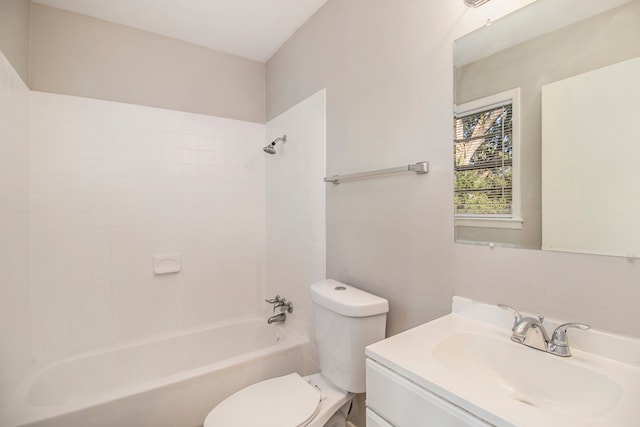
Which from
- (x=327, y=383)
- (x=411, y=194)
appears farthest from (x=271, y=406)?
(x=411, y=194)

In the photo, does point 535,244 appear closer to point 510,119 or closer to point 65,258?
point 510,119

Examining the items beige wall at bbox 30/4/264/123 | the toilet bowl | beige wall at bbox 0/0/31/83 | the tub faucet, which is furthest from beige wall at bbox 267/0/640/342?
beige wall at bbox 0/0/31/83

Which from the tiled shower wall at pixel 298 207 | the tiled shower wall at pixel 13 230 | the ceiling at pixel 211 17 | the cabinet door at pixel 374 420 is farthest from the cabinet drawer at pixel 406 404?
the ceiling at pixel 211 17

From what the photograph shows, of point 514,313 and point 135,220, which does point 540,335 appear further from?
point 135,220

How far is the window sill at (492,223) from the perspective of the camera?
95cm

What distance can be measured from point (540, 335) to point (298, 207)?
1.47 m

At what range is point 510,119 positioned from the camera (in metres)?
0.96

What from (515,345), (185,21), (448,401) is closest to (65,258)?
(185,21)

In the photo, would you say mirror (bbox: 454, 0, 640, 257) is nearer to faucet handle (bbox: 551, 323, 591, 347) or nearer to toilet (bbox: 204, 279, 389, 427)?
faucet handle (bbox: 551, 323, 591, 347)

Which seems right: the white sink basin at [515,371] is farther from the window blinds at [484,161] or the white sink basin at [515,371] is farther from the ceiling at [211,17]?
the ceiling at [211,17]

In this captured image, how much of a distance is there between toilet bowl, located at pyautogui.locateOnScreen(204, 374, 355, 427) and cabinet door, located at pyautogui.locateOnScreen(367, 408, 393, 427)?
0.39 meters

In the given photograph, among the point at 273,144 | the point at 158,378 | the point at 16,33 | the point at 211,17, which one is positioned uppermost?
the point at 211,17

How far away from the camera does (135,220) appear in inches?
78.6

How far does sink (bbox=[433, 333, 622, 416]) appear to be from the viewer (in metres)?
0.69
